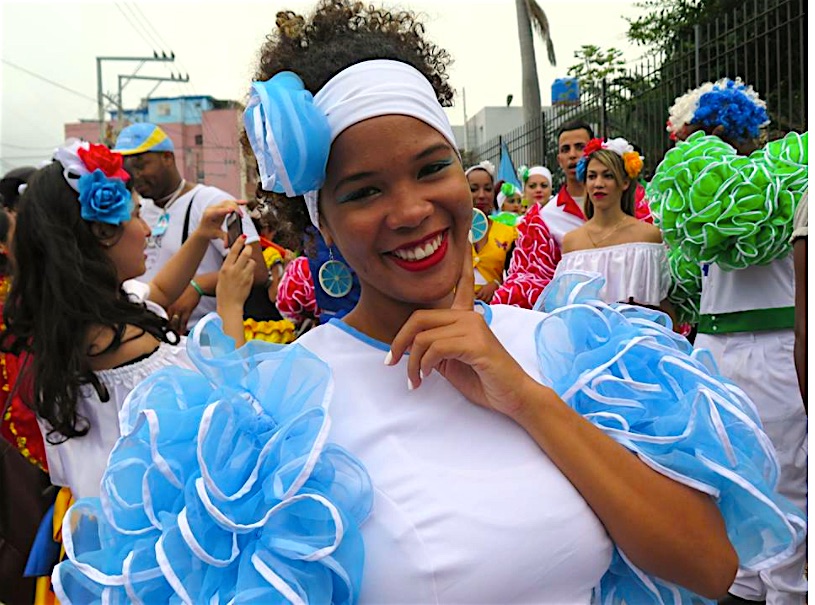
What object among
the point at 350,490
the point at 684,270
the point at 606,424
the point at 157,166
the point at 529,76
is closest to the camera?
the point at 350,490

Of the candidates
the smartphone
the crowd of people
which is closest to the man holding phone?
the smartphone

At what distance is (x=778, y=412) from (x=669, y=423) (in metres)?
2.91

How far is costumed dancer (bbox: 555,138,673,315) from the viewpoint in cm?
477

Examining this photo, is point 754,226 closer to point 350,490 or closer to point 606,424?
point 606,424

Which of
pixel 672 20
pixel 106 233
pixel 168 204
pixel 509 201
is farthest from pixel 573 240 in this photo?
pixel 672 20

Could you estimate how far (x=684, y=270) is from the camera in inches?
187

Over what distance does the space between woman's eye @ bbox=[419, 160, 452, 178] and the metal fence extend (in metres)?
Result: 4.98

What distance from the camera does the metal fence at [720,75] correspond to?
691 centimetres

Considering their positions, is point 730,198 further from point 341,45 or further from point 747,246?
point 341,45

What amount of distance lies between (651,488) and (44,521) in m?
2.33

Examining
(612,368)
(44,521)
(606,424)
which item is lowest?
(44,521)

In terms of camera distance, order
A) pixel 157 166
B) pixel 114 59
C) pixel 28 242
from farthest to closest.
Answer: pixel 114 59 < pixel 157 166 < pixel 28 242

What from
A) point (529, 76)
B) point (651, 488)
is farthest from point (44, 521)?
point (529, 76)

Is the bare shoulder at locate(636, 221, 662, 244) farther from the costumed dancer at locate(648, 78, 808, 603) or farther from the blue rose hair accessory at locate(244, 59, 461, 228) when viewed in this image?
the blue rose hair accessory at locate(244, 59, 461, 228)
